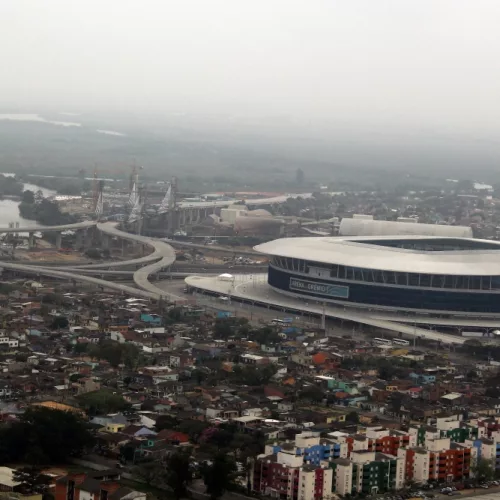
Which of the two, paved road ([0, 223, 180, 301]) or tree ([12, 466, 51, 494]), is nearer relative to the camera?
tree ([12, 466, 51, 494])

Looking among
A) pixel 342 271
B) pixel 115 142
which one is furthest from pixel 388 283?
pixel 115 142

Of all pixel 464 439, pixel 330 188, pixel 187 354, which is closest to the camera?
pixel 464 439

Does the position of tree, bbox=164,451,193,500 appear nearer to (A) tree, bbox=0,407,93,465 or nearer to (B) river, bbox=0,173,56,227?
(A) tree, bbox=0,407,93,465

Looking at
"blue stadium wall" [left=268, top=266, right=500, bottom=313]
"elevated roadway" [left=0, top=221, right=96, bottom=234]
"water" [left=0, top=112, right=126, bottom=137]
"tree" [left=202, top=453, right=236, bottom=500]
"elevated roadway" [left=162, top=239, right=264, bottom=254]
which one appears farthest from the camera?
"water" [left=0, top=112, right=126, bottom=137]

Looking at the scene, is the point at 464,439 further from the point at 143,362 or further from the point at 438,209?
the point at 438,209

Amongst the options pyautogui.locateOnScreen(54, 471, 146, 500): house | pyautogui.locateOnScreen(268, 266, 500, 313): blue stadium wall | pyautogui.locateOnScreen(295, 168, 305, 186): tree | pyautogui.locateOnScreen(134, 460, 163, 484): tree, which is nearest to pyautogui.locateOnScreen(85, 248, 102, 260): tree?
pyautogui.locateOnScreen(268, 266, 500, 313): blue stadium wall

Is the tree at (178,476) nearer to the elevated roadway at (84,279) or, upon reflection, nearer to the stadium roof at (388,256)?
the stadium roof at (388,256)

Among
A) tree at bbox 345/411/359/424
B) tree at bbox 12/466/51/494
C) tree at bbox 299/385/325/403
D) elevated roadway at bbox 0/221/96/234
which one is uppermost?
tree at bbox 12/466/51/494
